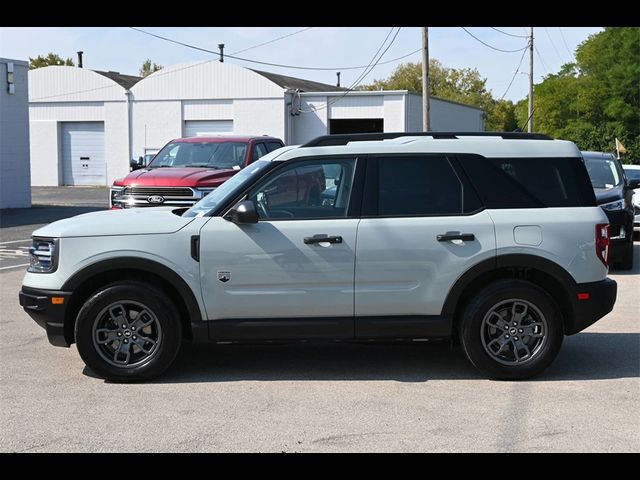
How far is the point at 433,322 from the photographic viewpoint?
701 cm

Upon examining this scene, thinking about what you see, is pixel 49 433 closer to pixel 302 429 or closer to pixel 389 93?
pixel 302 429

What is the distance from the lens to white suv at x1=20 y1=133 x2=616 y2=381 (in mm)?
6875

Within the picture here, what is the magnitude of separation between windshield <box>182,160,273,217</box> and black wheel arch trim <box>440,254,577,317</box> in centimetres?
177

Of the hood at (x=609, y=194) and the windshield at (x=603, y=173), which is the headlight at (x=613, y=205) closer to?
the hood at (x=609, y=194)

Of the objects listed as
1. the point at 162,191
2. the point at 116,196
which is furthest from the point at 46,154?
the point at 162,191

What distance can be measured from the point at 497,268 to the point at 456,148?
102 cm

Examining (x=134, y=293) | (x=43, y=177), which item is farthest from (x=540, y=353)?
(x=43, y=177)

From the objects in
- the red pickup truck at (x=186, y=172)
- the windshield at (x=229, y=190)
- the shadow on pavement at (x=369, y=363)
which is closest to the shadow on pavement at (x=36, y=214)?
the red pickup truck at (x=186, y=172)

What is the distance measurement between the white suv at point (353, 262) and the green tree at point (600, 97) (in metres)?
63.0

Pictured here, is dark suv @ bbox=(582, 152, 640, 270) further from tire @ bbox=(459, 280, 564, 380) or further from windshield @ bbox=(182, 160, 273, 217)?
windshield @ bbox=(182, 160, 273, 217)

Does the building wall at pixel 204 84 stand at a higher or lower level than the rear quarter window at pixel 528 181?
higher

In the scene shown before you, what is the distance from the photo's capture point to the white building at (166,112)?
42875 mm

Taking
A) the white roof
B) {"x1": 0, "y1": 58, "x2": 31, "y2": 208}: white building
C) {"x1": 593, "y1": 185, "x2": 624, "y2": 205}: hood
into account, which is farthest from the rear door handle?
{"x1": 0, "y1": 58, "x2": 31, "y2": 208}: white building
